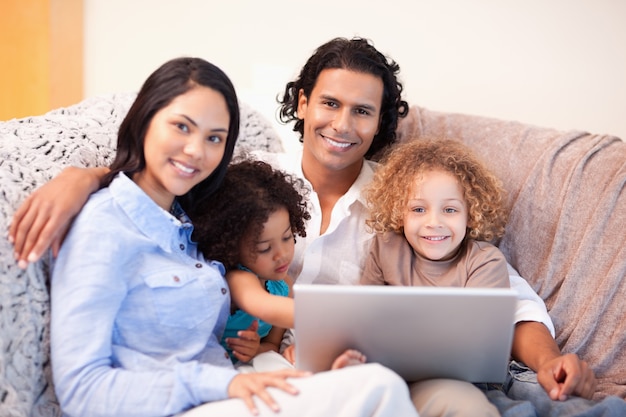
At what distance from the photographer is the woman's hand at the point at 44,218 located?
119cm

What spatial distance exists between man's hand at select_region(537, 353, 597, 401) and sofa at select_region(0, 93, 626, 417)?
0.49ft

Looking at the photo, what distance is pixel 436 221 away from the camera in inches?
62.1

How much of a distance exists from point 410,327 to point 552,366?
0.41 meters

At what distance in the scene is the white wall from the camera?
2.38 metres

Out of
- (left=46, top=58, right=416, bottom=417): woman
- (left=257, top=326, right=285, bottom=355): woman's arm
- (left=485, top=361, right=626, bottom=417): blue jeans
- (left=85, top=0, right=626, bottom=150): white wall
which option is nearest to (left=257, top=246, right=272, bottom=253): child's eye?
(left=46, top=58, right=416, bottom=417): woman

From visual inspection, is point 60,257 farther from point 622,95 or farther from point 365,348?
point 622,95

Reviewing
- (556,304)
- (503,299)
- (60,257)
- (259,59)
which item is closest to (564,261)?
(556,304)

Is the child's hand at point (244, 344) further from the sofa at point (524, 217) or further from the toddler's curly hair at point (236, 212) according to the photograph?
the sofa at point (524, 217)

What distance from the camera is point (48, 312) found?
126cm

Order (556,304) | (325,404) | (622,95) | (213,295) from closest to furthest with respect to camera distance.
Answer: (325,404)
(213,295)
(556,304)
(622,95)

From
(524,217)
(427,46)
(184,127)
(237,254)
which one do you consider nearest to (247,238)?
(237,254)

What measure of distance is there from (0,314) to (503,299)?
880 mm

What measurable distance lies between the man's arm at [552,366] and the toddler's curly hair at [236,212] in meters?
0.62

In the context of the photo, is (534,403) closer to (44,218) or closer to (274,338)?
(274,338)
